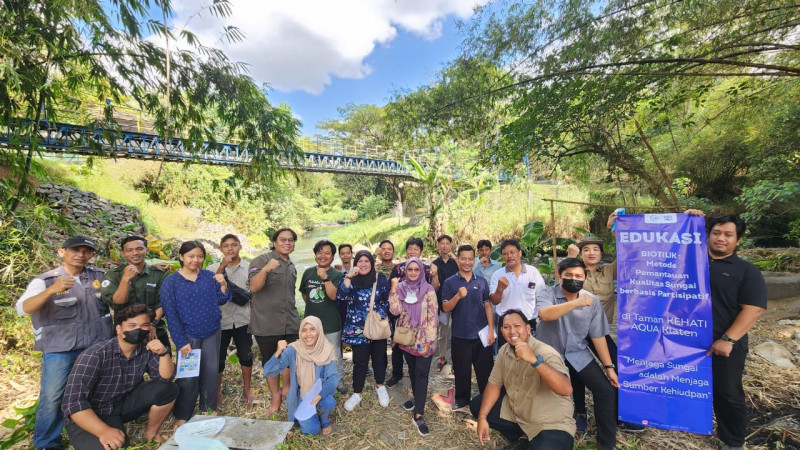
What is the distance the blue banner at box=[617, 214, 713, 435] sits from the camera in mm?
2359

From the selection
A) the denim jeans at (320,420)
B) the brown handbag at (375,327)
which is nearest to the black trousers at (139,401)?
the denim jeans at (320,420)

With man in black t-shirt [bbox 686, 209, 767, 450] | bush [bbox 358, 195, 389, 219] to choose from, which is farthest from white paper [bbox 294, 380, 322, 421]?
bush [bbox 358, 195, 389, 219]

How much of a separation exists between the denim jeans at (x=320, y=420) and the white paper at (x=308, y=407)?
43 millimetres

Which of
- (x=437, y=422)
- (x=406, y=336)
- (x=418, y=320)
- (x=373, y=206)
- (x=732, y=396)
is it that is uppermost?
(x=373, y=206)

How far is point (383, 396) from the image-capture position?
129 inches

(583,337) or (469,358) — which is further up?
(583,337)

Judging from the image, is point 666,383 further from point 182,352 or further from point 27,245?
point 27,245

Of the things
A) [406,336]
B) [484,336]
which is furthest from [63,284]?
[484,336]

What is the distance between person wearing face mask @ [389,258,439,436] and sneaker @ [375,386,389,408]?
1.13 feet

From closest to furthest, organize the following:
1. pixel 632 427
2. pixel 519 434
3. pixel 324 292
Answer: pixel 519 434 < pixel 632 427 < pixel 324 292

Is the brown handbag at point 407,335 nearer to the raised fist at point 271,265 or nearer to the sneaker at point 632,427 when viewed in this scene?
the raised fist at point 271,265

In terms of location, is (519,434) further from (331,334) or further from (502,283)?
(331,334)

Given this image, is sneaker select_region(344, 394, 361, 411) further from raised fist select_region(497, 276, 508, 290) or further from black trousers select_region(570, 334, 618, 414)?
black trousers select_region(570, 334, 618, 414)

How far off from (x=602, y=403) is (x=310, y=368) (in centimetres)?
235
